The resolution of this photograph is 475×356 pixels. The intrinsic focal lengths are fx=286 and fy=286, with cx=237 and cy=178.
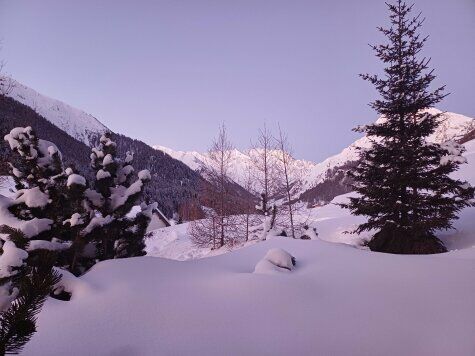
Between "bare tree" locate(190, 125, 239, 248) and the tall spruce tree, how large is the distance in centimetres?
958

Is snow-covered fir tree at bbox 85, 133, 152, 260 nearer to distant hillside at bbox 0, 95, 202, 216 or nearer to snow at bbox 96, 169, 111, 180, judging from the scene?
snow at bbox 96, 169, 111, 180

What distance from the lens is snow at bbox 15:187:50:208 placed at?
469 cm

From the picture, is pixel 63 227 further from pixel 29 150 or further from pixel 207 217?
pixel 207 217

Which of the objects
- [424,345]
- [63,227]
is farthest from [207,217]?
[424,345]

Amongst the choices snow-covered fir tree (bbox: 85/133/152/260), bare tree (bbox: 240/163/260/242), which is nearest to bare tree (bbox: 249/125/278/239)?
bare tree (bbox: 240/163/260/242)

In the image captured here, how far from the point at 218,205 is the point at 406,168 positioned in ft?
39.6

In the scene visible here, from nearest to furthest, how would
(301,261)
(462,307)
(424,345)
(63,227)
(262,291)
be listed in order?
(424,345) → (462,307) → (262,291) → (63,227) → (301,261)

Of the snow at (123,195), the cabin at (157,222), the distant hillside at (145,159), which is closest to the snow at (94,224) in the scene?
the snow at (123,195)

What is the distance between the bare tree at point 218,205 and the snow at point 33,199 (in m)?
14.9

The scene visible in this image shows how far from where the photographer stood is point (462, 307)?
13.1 ft

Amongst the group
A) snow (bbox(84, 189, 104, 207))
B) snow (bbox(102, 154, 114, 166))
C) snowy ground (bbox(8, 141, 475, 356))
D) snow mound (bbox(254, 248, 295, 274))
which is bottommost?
snowy ground (bbox(8, 141, 475, 356))

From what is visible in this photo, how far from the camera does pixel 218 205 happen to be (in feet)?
65.8

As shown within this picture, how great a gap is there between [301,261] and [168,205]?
84.0 m

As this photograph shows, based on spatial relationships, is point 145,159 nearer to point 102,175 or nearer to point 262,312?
point 102,175
